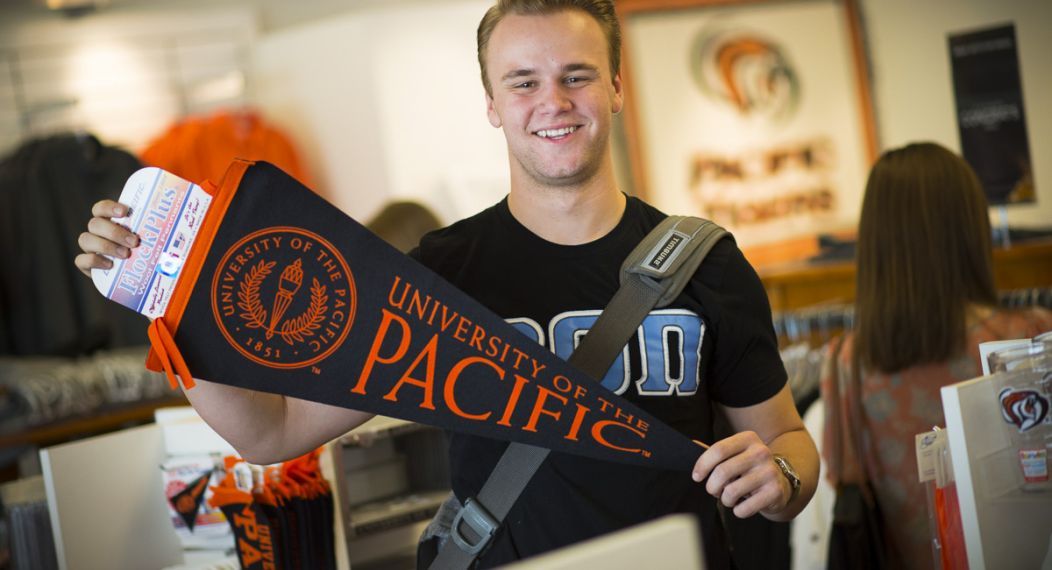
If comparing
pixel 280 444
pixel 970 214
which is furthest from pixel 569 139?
pixel 970 214

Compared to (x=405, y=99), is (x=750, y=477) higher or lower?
lower

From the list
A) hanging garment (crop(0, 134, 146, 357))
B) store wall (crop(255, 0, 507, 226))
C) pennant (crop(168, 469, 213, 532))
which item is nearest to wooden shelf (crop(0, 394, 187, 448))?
hanging garment (crop(0, 134, 146, 357))

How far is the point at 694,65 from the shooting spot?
5.70 metres

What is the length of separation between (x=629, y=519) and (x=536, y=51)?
2.35 ft

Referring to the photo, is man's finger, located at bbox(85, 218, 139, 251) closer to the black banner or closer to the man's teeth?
the man's teeth

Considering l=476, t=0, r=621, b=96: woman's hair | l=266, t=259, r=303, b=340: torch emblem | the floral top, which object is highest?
l=476, t=0, r=621, b=96: woman's hair

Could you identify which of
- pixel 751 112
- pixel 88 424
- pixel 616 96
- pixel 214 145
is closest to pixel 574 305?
pixel 616 96

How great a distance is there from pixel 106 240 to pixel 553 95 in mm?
667

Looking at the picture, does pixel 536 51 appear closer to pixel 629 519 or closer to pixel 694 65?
pixel 629 519

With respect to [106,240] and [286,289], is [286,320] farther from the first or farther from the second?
[106,240]

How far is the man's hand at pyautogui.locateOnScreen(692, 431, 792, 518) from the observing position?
5.12ft

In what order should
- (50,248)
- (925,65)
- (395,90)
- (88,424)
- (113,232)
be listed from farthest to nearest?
1. (925,65)
2. (395,90)
3. (50,248)
4. (88,424)
5. (113,232)

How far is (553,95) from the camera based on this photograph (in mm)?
1726

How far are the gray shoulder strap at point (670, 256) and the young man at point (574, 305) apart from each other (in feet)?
0.11
